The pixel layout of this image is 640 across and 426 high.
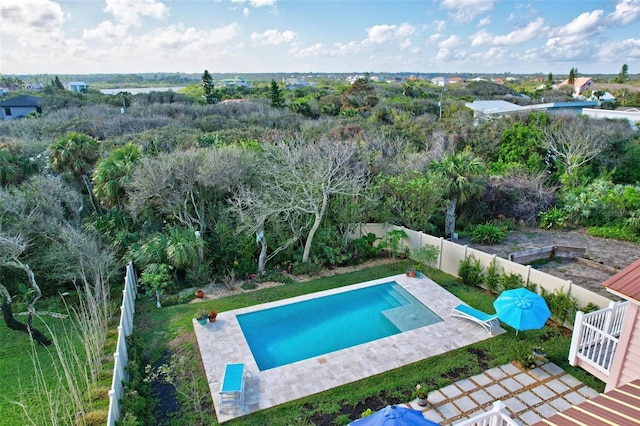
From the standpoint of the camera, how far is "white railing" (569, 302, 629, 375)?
852 centimetres

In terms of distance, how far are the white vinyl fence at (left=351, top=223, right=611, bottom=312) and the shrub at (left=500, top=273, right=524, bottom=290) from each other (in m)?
0.13

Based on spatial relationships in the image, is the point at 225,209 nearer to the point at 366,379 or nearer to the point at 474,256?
the point at 366,379

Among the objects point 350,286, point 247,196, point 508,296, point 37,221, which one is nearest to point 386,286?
point 350,286

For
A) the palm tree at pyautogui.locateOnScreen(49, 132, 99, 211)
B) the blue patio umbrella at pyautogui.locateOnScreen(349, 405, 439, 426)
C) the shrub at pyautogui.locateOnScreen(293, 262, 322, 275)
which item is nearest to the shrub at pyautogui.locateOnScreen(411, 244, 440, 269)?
the shrub at pyautogui.locateOnScreen(293, 262, 322, 275)

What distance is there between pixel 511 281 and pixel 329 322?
6180mm

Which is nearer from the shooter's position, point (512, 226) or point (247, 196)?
point (247, 196)

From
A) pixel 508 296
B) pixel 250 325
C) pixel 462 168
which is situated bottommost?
pixel 250 325

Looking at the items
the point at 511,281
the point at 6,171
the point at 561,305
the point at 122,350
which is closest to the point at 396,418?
the point at 122,350

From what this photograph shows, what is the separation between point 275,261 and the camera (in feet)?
53.3

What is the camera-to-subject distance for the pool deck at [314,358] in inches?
360

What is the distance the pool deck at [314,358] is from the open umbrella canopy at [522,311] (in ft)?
3.93

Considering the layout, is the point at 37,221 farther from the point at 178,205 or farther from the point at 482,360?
the point at 482,360

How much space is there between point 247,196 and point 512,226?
43.9 feet

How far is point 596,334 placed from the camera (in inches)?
345
